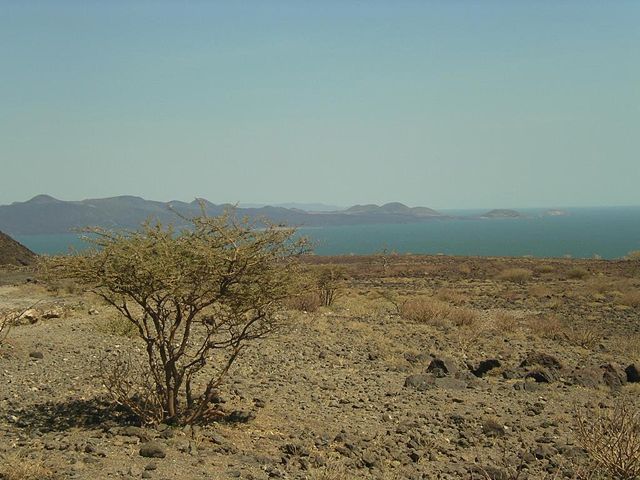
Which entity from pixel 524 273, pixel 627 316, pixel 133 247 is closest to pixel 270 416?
pixel 133 247

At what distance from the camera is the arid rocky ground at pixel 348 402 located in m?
6.64

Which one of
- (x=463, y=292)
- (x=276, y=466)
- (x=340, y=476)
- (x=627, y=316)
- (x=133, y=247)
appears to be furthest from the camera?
(x=463, y=292)

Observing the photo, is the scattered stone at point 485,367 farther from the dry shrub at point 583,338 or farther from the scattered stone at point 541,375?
the dry shrub at point 583,338

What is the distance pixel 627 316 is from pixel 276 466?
20.7 meters

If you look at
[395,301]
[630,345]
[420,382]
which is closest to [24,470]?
[420,382]

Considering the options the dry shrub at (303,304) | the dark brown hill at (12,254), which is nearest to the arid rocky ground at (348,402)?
the dry shrub at (303,304)

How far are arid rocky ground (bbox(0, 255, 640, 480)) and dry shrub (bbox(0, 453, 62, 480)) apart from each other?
0.02 m

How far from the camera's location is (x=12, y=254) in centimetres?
4412

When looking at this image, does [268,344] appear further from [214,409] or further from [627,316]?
[627,316]

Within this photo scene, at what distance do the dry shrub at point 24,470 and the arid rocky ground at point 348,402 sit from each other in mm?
18

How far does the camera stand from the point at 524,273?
4047 centimetres

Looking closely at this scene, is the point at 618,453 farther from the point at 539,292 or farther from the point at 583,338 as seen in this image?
the point at 539,292

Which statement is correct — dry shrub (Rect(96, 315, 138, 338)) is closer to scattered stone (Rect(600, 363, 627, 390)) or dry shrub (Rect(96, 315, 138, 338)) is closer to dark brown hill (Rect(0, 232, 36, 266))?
scattered stone (Rect(600, 363, 627, 390))

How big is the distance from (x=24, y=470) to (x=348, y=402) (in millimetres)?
5321
